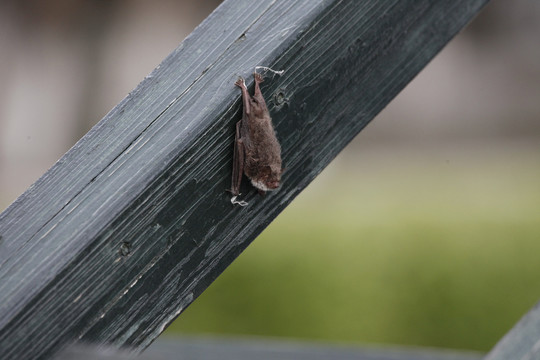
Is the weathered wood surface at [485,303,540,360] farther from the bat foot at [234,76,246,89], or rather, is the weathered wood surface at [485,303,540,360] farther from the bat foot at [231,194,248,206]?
the bat foot at [234,76,246,89]

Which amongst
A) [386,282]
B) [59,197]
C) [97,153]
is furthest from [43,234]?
[386,282]

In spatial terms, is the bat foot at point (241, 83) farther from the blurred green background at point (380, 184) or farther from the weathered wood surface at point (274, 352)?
the blurred green background at point (380, 184)

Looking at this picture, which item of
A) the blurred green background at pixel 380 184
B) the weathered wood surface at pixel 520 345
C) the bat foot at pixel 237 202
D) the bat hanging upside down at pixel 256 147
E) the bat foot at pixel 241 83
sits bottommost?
the blurred green background at pixel 380 184

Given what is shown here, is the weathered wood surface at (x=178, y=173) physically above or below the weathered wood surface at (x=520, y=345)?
above

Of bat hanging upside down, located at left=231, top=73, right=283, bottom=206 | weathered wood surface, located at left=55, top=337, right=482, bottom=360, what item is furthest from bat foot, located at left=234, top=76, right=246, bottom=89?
weathered wood surface, located at left=55, top=337, right=482, bottom=360

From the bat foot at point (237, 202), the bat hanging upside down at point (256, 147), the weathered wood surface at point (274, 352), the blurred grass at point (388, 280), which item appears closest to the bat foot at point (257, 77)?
the bat hanging upside down at point (256, 147)

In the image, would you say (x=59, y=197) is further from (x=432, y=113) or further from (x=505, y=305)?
(x=432, y=113)
